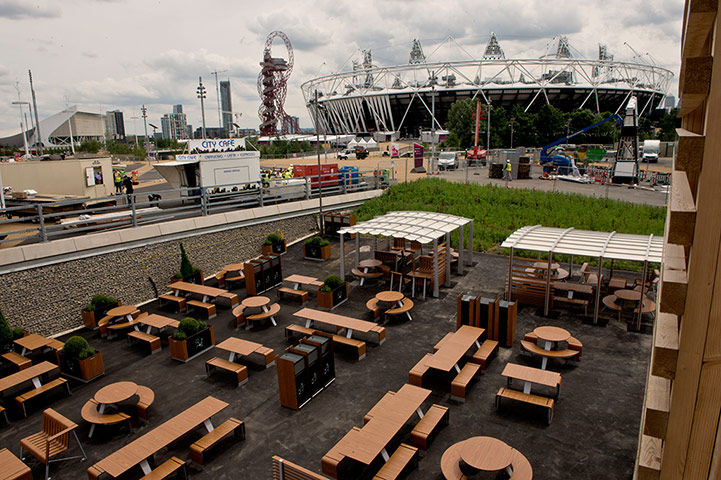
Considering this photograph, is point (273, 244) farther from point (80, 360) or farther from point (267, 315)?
Result: point (80, 360)

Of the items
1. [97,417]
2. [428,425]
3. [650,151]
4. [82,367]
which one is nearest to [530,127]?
[650,151]

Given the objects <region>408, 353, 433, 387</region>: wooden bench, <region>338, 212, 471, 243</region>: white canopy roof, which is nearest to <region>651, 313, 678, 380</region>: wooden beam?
<region>408, 353, 433, 387</region>: wooden bench

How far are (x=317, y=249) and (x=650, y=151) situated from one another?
54.1m

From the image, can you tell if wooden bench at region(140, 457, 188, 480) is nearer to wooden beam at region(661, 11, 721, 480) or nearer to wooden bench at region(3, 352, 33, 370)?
wooden bench at region(3, 352, 33, 370)

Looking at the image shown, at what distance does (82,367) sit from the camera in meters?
11.7

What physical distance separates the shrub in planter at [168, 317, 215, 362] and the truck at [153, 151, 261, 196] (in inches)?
354

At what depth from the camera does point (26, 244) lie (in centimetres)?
1485

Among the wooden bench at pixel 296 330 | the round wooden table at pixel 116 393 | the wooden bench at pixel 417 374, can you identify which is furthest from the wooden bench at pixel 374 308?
the round wooden table at pixel 116 393

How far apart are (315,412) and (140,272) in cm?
988

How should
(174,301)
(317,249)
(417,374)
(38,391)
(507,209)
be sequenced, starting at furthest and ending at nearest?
(507,209), (317,249), (174,301), (38,391), (417,374)

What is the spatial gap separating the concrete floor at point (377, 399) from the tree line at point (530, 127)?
204 feet

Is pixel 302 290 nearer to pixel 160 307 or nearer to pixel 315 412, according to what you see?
pixel 160 307

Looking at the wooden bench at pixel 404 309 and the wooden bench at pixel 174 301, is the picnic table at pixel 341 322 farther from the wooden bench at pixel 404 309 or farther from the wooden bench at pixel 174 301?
the wooden bench at pixel 174 301

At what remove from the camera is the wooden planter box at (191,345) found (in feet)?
40.9
